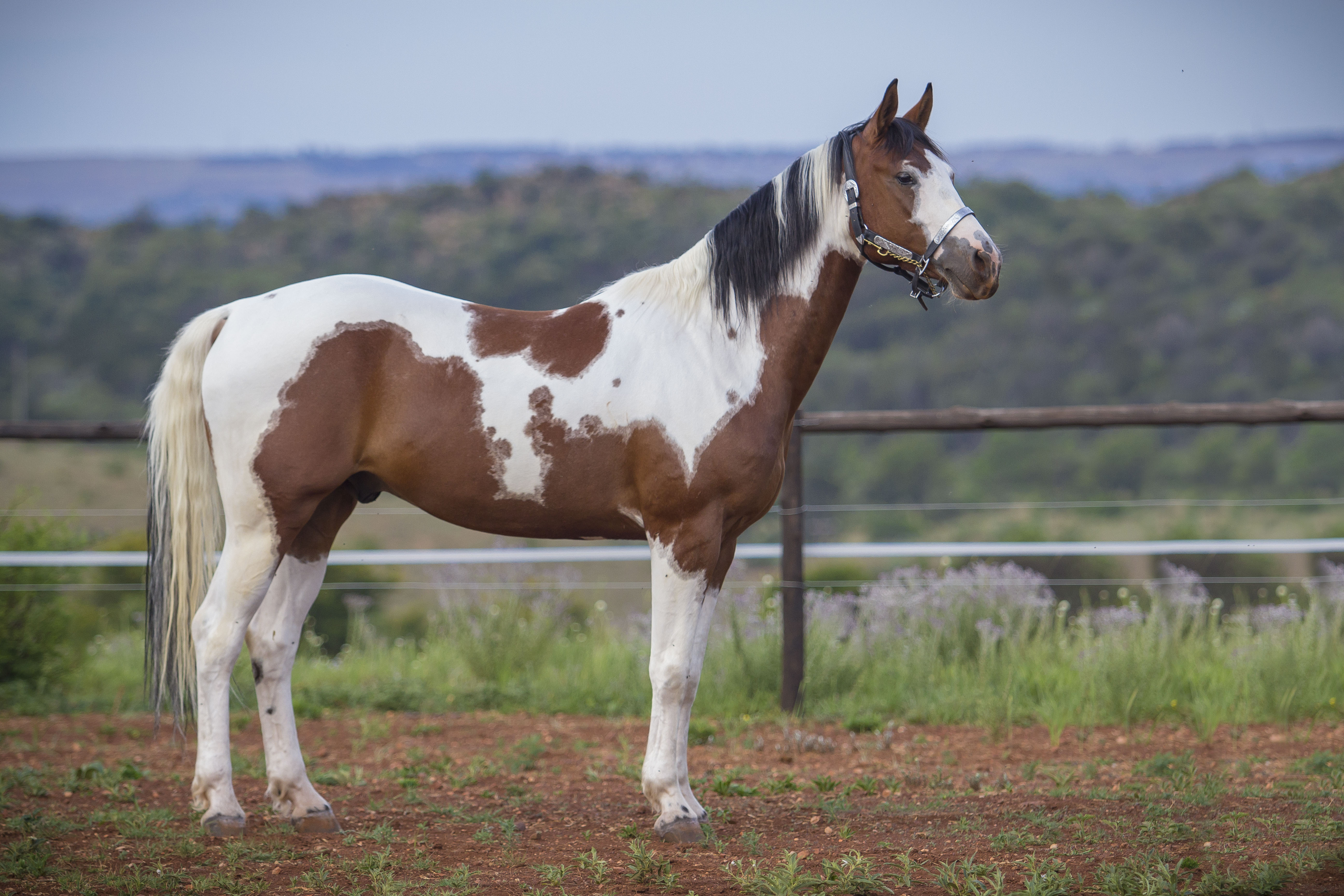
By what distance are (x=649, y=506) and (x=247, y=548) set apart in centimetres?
139

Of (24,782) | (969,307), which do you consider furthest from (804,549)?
(969,307)

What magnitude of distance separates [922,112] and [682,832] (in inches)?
103

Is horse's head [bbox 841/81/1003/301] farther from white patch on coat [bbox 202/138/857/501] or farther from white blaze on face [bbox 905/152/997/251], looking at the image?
white patch on coat [bbox 202/138/857/501]

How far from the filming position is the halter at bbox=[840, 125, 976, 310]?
3488 millimetres

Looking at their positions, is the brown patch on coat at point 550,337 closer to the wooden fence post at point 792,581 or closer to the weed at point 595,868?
the weed at point 595,868

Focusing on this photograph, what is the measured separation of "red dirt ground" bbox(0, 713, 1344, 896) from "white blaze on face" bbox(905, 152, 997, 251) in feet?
6.49

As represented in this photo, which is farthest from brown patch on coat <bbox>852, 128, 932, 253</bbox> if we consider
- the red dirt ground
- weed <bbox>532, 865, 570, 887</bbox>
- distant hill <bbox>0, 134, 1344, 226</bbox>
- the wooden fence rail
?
distant hill <bbox>0, 134, 1344, 226</bbox>

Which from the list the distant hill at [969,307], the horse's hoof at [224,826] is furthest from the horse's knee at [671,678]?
the distant hill at [969,307]

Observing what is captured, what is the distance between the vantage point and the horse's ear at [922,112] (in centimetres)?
369

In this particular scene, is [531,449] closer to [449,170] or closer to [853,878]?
[853,878]

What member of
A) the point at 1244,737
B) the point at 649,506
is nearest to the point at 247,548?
the point at 649,506

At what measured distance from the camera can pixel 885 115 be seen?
352 centimetres

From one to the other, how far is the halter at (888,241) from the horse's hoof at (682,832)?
6.23ft

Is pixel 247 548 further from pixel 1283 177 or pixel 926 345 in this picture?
pixel 1283 177
